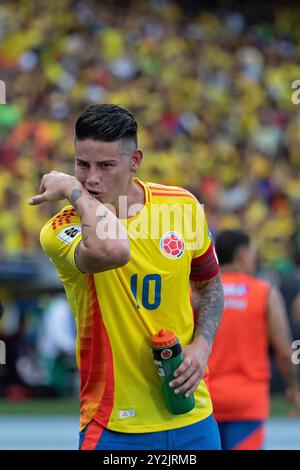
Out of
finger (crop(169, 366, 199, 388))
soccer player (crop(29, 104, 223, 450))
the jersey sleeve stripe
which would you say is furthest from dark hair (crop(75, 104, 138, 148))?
finger (crop(169, 366, 199, 388))

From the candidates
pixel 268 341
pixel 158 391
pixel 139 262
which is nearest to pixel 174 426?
pixel 158 391

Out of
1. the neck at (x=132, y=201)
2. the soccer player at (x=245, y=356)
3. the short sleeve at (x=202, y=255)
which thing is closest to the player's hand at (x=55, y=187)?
the neck at (x=132, y=201)

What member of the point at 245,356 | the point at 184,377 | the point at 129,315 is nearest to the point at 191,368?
the point at 184,377

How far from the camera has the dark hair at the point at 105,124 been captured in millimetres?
4137

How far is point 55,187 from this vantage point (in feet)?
13.5

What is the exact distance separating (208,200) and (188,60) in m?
3.99

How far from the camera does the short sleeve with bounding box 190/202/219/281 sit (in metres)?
4.45

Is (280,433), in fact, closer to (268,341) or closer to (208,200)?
(268,341)

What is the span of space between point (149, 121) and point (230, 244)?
11.3 m

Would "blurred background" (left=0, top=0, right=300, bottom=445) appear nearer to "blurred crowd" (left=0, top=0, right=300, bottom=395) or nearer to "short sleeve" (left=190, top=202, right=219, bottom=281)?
"blurred crowd" (left=0, top=0, right=300, bottom=395)

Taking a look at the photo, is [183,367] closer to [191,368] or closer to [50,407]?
[191,368]

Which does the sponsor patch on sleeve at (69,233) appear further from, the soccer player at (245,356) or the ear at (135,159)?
the soccer player at (245,356)

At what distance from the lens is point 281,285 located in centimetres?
1440

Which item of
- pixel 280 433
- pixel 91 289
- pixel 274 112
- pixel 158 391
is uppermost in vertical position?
pixel 274 112
